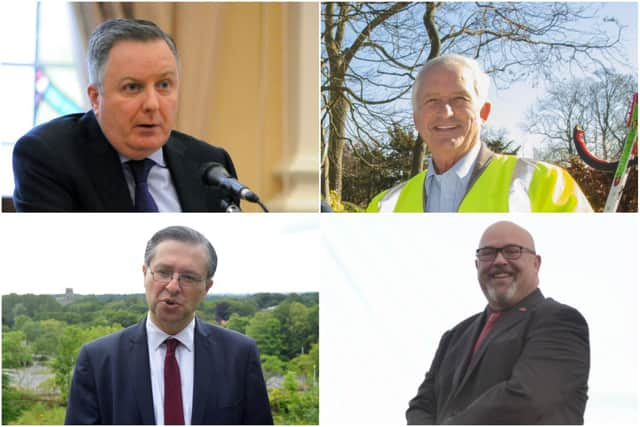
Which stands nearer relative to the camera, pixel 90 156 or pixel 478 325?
pixel 90 156

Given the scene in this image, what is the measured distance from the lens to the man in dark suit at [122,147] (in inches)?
89.8

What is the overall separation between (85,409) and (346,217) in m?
0.79

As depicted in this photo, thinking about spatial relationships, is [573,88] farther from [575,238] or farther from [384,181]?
[384,181]

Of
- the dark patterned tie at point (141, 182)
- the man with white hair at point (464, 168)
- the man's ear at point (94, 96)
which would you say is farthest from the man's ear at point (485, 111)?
the man's ear at point (94, 96)

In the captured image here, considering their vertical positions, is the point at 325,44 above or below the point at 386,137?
above

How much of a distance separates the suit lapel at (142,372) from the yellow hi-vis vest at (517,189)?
640 mm

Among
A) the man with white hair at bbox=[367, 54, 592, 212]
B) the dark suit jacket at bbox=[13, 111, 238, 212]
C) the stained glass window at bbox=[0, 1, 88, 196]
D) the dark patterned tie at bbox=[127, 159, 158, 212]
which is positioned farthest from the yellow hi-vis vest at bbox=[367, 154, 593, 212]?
the stained glass window at bbox=[0, 1, 88, 196]

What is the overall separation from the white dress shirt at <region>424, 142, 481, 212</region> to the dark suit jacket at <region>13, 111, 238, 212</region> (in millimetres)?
505

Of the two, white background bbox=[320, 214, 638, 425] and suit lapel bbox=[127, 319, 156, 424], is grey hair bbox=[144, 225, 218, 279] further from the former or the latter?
white background bbox=[320, 214, 638, 425]

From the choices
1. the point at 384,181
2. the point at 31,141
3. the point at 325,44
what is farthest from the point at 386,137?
the point at 31,141

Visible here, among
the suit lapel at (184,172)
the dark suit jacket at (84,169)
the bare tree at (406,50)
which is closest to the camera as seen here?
the dark suit jacket at (84,169)

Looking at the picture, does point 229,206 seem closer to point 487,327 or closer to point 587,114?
point 487,327

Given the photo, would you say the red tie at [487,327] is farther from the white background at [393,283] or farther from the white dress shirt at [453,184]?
the white dress shirt at [453,184]

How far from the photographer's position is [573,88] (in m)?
2.49
